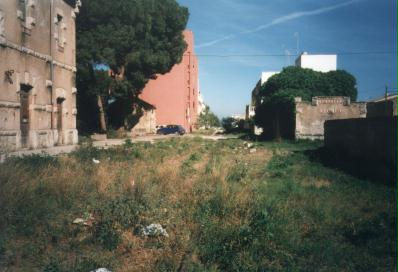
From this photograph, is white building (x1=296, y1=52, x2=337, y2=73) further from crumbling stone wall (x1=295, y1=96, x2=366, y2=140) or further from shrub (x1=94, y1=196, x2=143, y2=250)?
shrub (x1=94, y1=196, x2=143, y2=250)

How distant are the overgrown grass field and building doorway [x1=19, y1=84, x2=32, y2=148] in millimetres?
6419

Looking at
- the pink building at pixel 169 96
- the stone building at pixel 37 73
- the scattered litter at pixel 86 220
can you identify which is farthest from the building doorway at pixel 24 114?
the pink building at pixel 169 96

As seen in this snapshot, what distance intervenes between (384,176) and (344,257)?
5.68 m

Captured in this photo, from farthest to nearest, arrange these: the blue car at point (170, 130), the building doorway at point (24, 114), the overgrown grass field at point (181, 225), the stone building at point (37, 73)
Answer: the blue car at point (170, 130), the building doorway at point (24, 114), the stone building at point (37, 73), the overgrown grass field at point (181, 225)

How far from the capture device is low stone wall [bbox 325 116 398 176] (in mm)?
9062

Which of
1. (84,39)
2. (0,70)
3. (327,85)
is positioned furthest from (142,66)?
(327,85)

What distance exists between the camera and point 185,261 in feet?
12.8

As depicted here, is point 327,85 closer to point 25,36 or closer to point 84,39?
point 84,39

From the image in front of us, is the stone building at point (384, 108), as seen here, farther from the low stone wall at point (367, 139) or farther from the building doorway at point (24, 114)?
the building doorway at point (24, 114)

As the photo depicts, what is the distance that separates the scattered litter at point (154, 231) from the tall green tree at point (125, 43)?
21680mm

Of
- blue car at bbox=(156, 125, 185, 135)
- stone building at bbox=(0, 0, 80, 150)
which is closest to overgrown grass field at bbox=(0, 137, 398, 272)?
stone building at bbox=(0, 0, 80, 150)

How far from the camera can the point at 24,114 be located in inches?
507

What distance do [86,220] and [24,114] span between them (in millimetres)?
9666

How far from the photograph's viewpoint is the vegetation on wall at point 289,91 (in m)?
25.5
